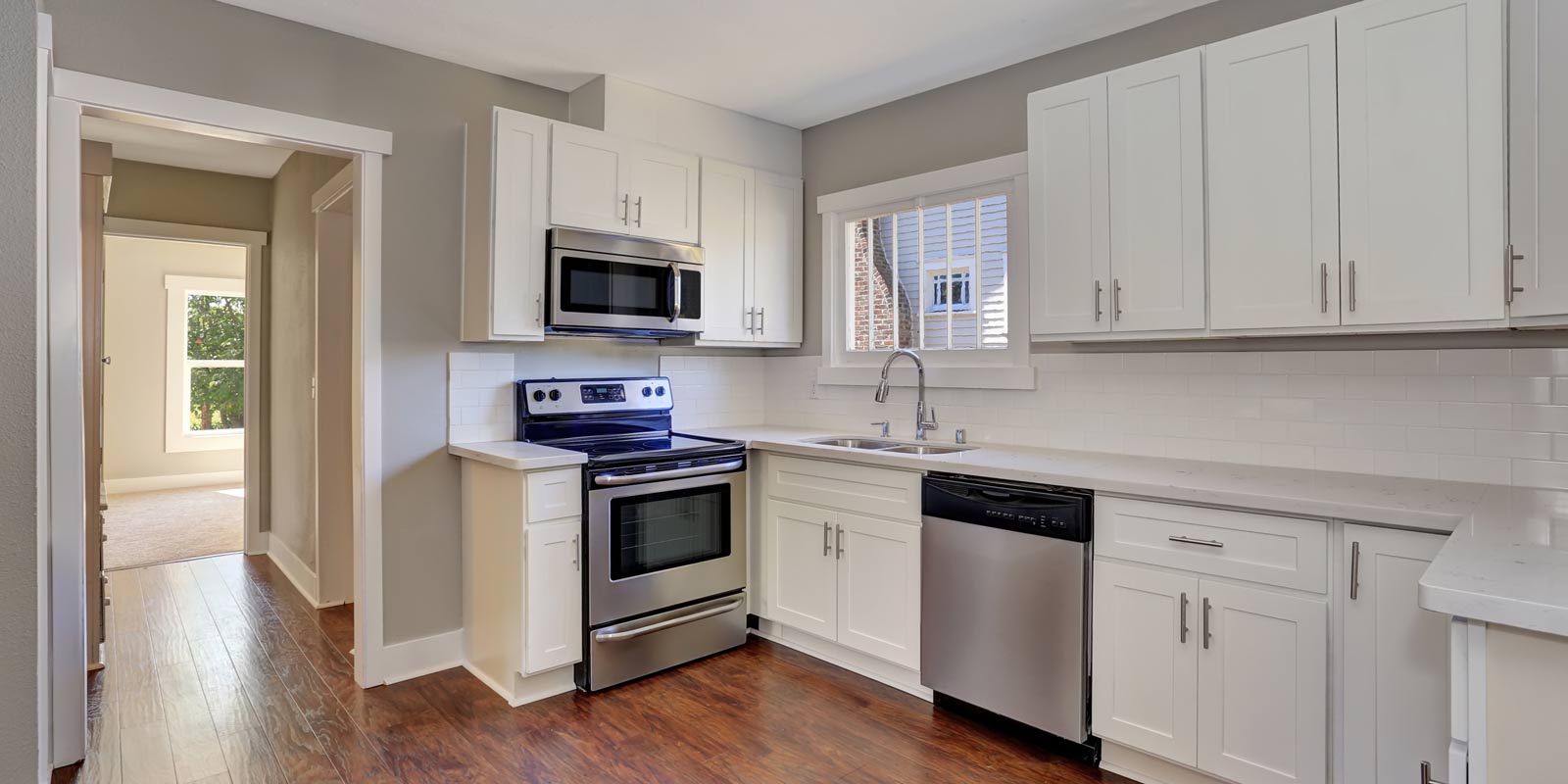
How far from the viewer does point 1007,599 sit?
2.54 meters

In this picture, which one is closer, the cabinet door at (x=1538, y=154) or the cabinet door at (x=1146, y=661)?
the cabinet door at (x=1538, y=154)

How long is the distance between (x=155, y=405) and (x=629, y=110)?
6850 mm

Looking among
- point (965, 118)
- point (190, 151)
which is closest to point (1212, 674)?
point (965, 118)

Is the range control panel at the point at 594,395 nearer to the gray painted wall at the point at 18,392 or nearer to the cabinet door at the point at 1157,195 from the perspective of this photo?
the gray painted wall at the point at 18,392

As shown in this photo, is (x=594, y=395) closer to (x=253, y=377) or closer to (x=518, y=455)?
(x=518, y=455)

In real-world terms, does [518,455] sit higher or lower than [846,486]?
higher

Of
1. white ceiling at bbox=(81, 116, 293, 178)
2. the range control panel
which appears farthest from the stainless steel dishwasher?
white ceiling at bbox=(81, 116, 293, 178)

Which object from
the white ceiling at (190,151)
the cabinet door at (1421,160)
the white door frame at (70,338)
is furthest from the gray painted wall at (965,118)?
the white ceiling at (190,151)

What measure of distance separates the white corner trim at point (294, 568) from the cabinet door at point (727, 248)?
2.51 m

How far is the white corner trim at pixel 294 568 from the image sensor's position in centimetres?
410

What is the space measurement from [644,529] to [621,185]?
1.46 m

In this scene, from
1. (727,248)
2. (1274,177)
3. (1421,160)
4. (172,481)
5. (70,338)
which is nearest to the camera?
(1421,160)

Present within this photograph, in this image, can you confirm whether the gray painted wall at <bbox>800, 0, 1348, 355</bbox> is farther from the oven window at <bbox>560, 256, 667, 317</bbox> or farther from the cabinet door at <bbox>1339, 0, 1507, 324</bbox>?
the oven window at <bbox>560, 256, 667, 317</bbox>

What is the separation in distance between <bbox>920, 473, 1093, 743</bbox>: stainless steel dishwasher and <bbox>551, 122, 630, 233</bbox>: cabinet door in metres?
1.74
